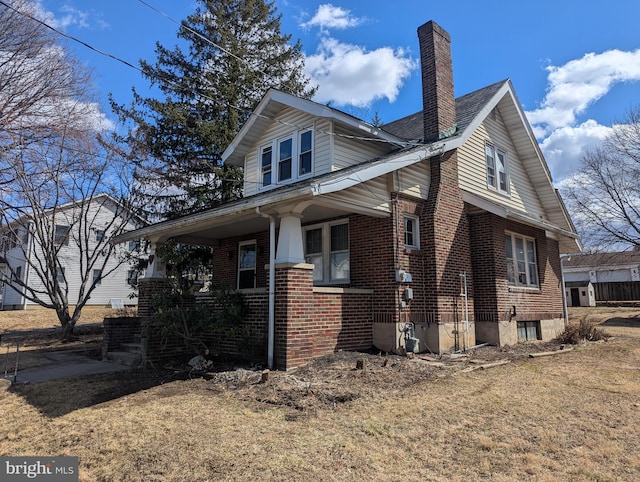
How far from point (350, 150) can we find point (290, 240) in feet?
12.0

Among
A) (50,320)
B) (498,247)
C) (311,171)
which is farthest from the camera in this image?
(50,320)

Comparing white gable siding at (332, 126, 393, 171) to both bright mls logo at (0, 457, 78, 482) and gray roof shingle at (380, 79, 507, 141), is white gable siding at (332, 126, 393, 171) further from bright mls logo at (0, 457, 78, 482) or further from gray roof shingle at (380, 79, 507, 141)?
bright mls logo at (0, 457, 78, 482)

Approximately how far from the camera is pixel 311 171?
10891mm

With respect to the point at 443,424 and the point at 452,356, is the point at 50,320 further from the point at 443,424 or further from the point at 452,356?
the point at 443,424

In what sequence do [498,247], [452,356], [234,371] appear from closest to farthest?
[234,371], [452,356], [498,247]

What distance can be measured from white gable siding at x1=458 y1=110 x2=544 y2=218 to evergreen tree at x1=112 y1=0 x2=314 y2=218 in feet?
31.3

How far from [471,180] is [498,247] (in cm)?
208

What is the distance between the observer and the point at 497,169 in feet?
45.2

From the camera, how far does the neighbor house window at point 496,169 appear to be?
534 inches

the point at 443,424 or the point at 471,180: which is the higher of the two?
the point at 471,180

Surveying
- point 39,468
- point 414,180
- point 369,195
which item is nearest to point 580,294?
point 414,180

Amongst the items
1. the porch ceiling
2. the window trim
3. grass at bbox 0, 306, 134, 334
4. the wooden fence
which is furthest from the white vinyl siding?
the wooden fence

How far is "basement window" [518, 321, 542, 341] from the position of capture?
12.5m

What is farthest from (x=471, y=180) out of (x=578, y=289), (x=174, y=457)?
(x=578, y=289)
